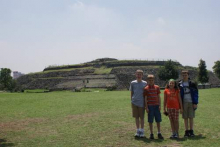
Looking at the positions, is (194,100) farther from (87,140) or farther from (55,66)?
(55,66)

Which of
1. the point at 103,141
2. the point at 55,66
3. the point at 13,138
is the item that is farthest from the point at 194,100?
the point at 55,66

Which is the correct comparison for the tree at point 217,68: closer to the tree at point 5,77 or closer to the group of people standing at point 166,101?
the tree at point 5,77

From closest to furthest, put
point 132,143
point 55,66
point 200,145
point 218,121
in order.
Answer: point 200,145 < point 132,143 < point 218,121 < point 55,66

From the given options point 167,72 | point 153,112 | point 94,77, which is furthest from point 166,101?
point 94,77

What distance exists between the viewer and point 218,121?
407 inches

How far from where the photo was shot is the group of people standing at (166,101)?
308 inches

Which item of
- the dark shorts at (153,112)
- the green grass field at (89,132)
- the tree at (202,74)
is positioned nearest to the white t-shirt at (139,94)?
the dark shorts at (153,112)

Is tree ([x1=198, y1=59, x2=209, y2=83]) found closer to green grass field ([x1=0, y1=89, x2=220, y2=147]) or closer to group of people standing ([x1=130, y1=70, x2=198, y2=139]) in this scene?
green grass field ([x1=0, y1=89, x2=220, y2=147])

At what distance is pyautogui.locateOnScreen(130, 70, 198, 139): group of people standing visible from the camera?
782 centimetres

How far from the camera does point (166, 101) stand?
26.3ft

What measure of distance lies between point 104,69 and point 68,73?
8.67 m

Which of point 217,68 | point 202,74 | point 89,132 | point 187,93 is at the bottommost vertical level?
point 89,132

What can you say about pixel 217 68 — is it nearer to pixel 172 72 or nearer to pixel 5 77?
pixel 172 72

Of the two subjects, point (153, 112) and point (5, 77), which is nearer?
point (153, 112)
